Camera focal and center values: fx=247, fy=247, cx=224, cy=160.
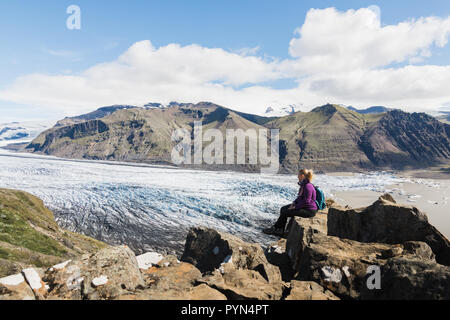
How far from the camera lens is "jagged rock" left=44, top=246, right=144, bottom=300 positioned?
7.09 metres

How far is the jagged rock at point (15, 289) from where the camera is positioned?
607 centimetres

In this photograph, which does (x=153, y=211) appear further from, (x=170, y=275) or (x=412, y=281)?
(x=412, y=281)

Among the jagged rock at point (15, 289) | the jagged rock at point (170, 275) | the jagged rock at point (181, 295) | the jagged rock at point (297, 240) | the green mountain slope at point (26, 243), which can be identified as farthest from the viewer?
the green mountain slope at point (26, 243)

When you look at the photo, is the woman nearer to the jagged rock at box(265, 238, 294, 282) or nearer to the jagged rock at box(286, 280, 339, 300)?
the jagged rock at box(265, 238, 294, 282)

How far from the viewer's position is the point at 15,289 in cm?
643

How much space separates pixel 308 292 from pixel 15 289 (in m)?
8.01

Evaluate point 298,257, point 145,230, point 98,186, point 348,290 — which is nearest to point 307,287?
point 348,290

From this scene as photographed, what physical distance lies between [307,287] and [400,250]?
172 inches

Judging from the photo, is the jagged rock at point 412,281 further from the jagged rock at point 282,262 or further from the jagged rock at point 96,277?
the jagged rock at point 96,277

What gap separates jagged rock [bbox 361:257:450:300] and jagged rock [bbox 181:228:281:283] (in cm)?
374

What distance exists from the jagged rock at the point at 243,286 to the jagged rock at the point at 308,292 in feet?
1.51

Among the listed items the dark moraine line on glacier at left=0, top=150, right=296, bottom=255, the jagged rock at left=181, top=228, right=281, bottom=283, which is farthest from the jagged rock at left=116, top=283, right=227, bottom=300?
the dark moraine line on glacier at left=0, top=150, right=296, bottom=255

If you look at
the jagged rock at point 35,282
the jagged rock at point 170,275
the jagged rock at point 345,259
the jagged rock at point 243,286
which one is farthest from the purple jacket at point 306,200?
the jagged rock at point 35,282

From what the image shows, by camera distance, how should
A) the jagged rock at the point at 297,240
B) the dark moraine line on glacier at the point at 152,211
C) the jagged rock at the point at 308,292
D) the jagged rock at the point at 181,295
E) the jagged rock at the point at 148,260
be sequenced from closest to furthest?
the jagged rock at the point at 181,295 < the jagged rock at the point at 308,292 < the jagged rock at the point at 148,260 < the jagged rock at the point at 297,240 < the dark moraine line on glacier at the point at 152,211
